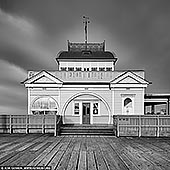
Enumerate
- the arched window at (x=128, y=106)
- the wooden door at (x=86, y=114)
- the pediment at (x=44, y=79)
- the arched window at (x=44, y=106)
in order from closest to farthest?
the arched window at (x=128, y=106), the arched window at (x=44, y=106), the pediment at (x=44, y=79), the wooden door at (x=86, y=114)

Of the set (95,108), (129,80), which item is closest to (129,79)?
(129,80)

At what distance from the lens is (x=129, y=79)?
58.9ft

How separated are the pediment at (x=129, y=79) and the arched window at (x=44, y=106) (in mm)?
5574

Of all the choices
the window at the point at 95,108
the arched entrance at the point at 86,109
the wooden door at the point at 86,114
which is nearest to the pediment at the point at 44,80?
the arched entrance at the point at 86,109

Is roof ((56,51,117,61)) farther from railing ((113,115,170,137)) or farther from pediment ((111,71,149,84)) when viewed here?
railing ((113,115,170,137))

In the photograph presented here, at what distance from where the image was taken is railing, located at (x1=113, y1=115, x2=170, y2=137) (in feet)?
44.6

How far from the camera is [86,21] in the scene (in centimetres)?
2792

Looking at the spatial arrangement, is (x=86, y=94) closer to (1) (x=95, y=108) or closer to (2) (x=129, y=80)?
(1) (x=95, y=108)

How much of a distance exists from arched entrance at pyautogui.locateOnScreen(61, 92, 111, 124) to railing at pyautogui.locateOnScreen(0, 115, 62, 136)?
347cm

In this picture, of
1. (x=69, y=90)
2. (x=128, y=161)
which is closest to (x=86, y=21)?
(x=69, y=90)

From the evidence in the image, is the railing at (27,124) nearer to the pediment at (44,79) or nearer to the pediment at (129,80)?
the pediment at (44,79)

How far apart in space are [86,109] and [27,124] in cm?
560

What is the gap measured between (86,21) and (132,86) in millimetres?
13906

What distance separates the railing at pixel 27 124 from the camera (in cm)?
1445
